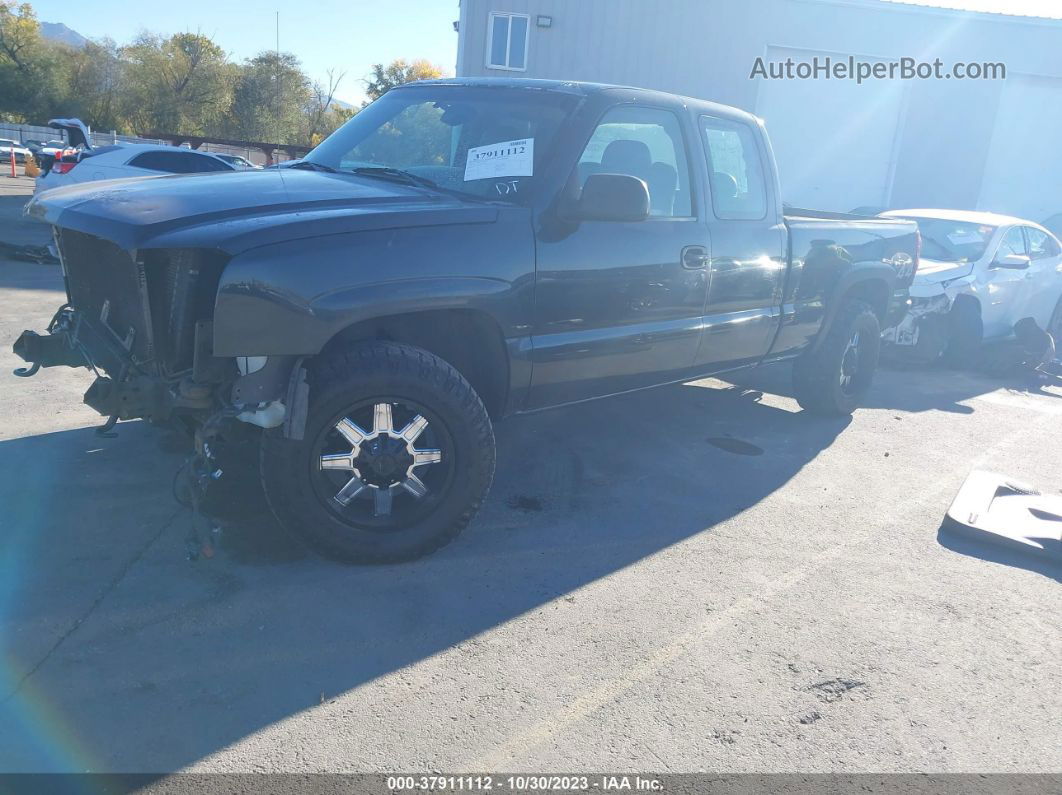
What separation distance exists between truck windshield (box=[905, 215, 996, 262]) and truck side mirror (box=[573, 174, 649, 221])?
20.8ft

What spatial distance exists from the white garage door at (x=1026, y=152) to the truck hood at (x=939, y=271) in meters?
12.3

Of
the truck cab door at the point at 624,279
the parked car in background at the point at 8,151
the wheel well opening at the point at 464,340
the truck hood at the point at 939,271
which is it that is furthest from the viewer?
the parked car in background at the point at 8,151

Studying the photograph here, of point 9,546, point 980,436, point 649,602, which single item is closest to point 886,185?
point 980,436

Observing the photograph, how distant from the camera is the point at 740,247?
197 inches

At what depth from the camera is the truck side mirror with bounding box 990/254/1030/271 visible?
8742mm

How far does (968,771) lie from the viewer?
8.59 feet

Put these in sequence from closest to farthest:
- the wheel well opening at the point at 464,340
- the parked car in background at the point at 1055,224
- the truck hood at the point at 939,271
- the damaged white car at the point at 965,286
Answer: the wheel well opening at the point at 464,340 < the truck hood at the point at 939,271 < the damaged white car at the point at 965,286 < the parked car in background at the point at 1055,224

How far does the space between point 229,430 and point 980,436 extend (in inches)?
219

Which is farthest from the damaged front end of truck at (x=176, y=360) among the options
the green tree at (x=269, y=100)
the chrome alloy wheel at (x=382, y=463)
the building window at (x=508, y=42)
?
the green tree at (x=269, y=100)

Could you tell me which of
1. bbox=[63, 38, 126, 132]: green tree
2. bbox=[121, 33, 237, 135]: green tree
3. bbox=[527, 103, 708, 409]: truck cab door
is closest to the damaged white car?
bbox=[527, 103, 708, 409]: truck cab door

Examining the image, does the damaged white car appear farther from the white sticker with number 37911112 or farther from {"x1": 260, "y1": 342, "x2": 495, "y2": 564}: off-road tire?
{"x1": 260, "y1": 342, "x2": 495, "y2": 564}: off-road tire

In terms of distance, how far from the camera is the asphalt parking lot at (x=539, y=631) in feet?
8.48

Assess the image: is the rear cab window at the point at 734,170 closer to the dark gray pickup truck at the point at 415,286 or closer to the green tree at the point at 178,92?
the dark gray pickup truck at the point at 415,286

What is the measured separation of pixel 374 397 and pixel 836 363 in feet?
13.2
